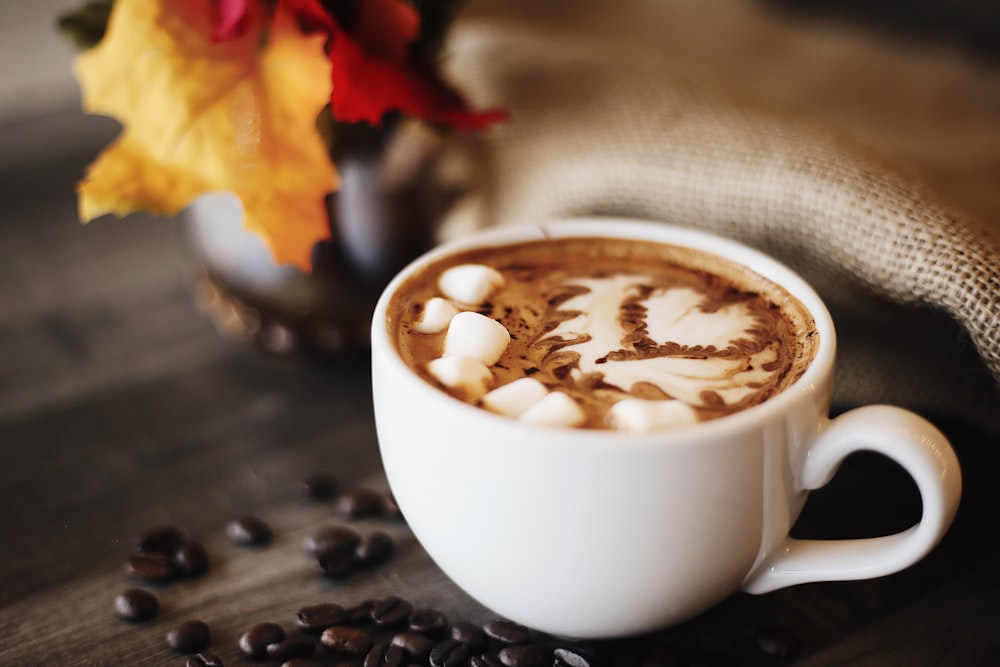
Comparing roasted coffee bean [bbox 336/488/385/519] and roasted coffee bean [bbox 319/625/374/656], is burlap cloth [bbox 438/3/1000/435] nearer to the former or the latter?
roasted coffee bean [bbox 336/488/385/519]

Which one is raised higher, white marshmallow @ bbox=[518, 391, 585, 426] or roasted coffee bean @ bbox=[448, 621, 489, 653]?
white marshmallow @ bbox=[518, 391, 585, 426]

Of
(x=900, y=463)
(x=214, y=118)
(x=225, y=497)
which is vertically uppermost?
(x=214, y=118)

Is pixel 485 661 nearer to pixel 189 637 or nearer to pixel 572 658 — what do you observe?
pixel 572 658

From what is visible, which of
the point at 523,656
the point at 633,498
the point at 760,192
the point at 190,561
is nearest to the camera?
the point at 633,498

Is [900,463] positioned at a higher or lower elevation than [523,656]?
higher

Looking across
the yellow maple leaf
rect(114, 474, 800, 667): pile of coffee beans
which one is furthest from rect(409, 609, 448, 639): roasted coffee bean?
the yellow maple leaf

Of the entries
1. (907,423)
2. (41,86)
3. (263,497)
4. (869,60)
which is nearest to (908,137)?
(869,60)

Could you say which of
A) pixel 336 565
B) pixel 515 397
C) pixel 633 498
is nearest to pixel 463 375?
pixel 515 397
